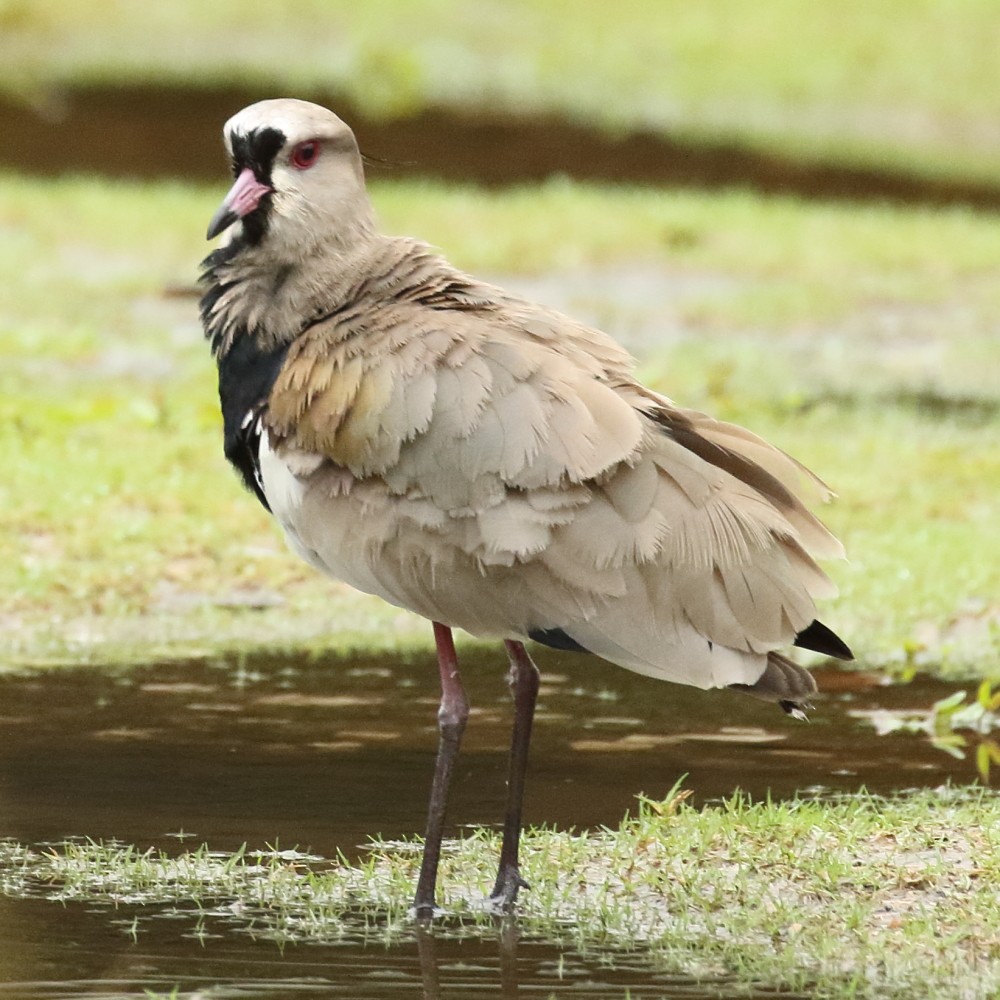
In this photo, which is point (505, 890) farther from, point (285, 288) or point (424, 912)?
point (285, 288)

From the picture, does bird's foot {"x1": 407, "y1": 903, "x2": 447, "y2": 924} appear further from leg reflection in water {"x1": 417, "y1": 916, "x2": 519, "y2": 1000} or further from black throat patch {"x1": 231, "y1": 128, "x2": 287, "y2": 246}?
black throat patch {"x1": 231, "y1": 128, "x2": 287, "y2": 246}

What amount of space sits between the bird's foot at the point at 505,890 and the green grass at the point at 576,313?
2669 mm

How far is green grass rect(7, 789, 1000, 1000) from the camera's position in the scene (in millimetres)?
4762

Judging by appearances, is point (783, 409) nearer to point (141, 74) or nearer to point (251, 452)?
point (251, 452)

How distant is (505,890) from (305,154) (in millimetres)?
1845

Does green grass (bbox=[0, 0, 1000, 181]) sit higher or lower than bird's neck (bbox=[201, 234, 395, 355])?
higher

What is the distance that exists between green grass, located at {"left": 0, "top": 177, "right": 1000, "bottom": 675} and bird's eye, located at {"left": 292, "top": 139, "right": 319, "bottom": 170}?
2619 mm

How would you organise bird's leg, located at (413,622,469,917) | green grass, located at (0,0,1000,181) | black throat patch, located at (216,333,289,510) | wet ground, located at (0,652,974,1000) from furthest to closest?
green grass, located at (0,0,1000,181)
black throat patch, located at (216,333,289,510)
bird's leg, located at (413,622,469,917)
wet ground, located at (0,652,974,1000)

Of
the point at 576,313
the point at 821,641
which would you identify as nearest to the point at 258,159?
the point at 821,641

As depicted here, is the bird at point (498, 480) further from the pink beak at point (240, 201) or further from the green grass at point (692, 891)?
the green grass at point (692, 891)

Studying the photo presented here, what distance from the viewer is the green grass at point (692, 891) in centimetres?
476

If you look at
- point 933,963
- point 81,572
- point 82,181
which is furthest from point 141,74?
point 933,963

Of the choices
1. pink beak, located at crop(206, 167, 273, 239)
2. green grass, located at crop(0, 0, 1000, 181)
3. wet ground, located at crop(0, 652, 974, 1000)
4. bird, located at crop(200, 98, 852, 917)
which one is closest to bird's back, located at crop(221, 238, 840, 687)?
bird, located at crop(200, 98, 852, 917)

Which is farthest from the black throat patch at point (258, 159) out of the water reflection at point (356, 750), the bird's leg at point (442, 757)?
the water reflection at point (356, 750)
